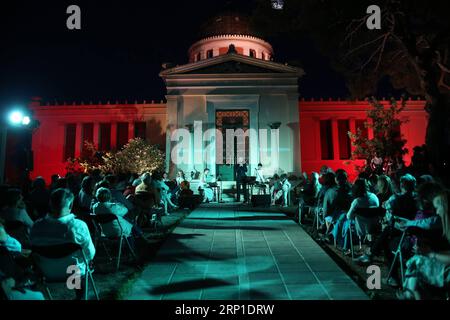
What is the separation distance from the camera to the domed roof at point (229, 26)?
2628 centimetres

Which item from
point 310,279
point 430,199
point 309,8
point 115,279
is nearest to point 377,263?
point 310,279

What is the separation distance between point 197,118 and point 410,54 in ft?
39.5

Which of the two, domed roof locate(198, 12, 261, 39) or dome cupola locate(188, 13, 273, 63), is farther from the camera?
domed roof locate(198, 12, 261, 39)

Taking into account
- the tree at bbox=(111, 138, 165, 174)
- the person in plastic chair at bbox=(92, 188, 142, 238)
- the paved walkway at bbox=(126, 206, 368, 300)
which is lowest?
the paved walkway at bbox=(126, 206, 368, 300)

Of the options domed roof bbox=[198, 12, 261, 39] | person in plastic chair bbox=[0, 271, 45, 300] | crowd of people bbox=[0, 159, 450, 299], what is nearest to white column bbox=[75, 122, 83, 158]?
domed roof bbox=[198, 12, 261, 39]

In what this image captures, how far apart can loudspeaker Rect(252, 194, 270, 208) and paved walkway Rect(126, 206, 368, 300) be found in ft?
15.6

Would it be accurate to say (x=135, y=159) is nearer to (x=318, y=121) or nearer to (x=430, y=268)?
(x=318, y=121)

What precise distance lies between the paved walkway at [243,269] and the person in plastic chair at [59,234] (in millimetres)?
737

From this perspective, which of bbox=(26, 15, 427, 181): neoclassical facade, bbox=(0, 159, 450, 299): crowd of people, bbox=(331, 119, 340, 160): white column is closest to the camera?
bbox=(0, 159, 450, 299): crowd of people

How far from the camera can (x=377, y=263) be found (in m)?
4.54

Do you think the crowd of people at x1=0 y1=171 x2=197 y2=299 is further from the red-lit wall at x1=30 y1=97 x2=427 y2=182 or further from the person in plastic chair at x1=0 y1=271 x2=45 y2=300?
the red-lit wall at x1=30 y1=97 x2=427 y2=182

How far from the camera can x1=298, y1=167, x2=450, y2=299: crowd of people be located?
2.58 meters

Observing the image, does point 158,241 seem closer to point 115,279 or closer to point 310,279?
point 115,279

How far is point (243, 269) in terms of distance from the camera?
13.5 ft
